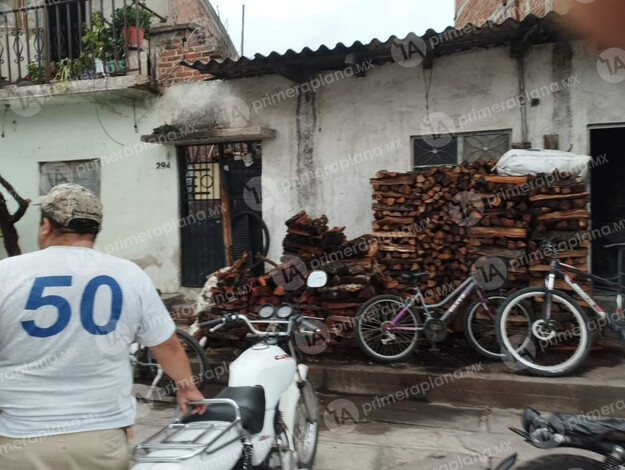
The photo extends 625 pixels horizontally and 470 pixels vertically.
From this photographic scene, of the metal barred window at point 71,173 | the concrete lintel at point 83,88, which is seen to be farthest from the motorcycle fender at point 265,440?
the metal barred window at point 71,173

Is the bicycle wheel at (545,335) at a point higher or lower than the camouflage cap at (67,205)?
lower

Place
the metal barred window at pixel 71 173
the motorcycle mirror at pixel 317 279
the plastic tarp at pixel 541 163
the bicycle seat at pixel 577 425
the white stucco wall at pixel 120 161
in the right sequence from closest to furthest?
the bicycle seat at pixel 577 425, the motorcycle mirror at pixel 317 279, the plastic tarp at pixel 541 163, the white stucco wall at pixel 120 161, the metal barred window at pixel 71 173

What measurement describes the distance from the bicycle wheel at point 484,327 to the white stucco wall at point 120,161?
4.56 m

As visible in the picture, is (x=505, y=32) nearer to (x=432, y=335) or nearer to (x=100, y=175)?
(x=432, y=335)

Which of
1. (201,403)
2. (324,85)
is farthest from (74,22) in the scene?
(201,403)

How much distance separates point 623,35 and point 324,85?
373 cm

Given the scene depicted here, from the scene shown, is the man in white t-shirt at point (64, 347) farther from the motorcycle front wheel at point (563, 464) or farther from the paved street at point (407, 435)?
the paved street at point (407, 435)

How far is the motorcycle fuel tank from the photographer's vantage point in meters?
2.74

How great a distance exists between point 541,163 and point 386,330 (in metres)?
2.52

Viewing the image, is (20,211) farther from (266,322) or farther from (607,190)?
(607,190)

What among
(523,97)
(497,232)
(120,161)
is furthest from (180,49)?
(497,232)

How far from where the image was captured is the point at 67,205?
191 cm

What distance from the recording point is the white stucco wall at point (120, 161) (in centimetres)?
776

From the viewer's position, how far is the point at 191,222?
7.76 metres
